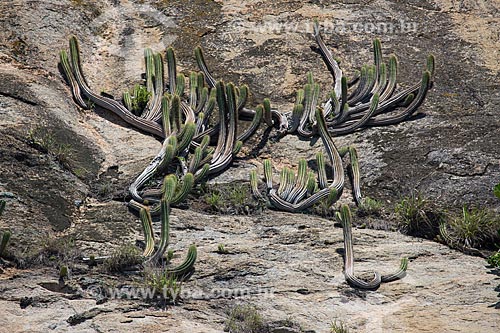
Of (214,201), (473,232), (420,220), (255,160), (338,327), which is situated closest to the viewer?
(338,327)

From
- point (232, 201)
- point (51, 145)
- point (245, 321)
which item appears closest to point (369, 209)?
point (232, 201)

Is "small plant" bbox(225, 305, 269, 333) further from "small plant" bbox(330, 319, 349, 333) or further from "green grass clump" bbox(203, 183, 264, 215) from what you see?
"green grass clump" bbox(203, 183, 264, 215)

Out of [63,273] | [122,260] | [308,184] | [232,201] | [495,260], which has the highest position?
[308,184]

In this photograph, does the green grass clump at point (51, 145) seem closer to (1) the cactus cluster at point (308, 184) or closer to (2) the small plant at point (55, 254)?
(2) the small plant at point (55, 254)

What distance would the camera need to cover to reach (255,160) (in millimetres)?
10812

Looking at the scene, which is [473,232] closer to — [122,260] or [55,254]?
[122,260]

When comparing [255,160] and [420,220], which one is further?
[255,160]

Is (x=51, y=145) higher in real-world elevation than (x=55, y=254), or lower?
higher

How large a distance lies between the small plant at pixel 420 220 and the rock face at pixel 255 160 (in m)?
0.31

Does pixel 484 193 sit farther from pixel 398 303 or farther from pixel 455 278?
pixel 398 303

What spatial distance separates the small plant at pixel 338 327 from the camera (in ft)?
23.6

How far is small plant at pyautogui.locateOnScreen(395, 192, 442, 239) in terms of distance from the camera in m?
9.29

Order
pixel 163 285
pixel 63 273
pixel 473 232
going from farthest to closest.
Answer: pixel 473 232
pixel 63 273
pixel 163 285

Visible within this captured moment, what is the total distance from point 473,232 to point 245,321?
283cm
